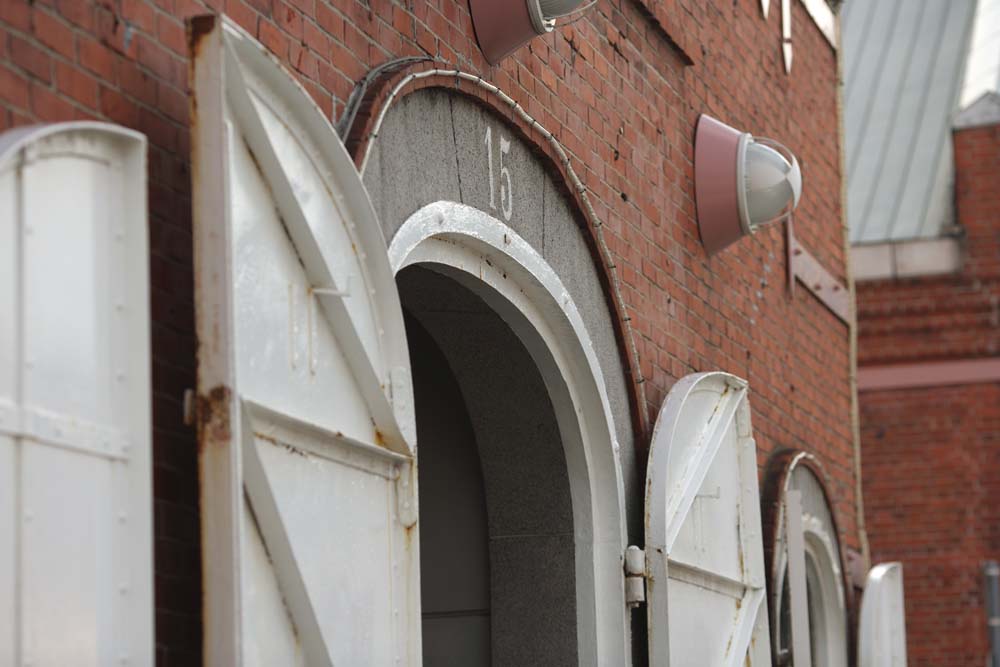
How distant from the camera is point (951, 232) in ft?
54.3

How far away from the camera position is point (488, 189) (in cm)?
527

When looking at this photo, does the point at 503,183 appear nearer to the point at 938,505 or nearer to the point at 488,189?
the point at 488,189

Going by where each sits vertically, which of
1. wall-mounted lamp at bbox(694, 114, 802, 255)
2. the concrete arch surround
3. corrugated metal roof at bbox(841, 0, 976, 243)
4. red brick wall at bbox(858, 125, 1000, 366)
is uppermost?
corrugated metal roof at bbox(841, 0, 976, 243)

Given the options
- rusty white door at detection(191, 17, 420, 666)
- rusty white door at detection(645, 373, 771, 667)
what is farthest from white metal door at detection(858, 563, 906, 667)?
rusty white door at detection(191, 17, 420, 666)

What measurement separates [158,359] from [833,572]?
245 inches

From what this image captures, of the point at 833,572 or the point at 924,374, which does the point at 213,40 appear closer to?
the point at 833,572

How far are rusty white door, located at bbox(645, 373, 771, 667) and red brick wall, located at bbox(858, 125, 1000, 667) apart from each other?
938cm

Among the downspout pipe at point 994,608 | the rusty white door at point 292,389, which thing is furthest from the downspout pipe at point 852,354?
the rusty white door at point 292,389

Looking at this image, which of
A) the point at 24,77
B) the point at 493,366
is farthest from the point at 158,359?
the point at 493,366

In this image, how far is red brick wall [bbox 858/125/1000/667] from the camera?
1562 centimetres

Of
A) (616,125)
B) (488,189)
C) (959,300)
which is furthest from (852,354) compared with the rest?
(959,300)

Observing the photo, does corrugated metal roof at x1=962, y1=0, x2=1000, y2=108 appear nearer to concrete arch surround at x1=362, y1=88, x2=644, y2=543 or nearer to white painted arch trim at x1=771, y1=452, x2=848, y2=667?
white painted arch trim at x1=771, y1=452, x2=848, y2=667

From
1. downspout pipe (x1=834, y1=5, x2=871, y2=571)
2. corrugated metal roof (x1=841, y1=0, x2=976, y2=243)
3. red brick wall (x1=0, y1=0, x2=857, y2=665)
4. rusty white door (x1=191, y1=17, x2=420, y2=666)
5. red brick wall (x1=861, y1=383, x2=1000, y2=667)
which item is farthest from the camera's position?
corrugated metal roof (x1=841, y1=0, x2=976, y2=243)

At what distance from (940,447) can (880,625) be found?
741 centimetres
